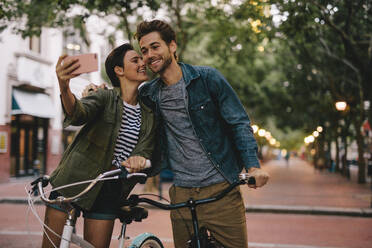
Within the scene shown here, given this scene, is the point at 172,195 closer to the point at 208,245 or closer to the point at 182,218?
the point at 182,218

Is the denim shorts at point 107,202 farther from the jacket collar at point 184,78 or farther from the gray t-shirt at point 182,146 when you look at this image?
the jacket collar at point 184,78

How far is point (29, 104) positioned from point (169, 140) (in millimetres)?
17589

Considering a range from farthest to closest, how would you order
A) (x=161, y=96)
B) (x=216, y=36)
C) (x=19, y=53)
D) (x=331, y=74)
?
(x=331, y=74) < (x=19, y=53) < (x=216, y=36) < (x=161, y=96)

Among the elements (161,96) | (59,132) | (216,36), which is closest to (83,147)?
(161,96)

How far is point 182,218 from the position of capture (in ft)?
9.86

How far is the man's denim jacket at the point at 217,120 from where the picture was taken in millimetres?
2904

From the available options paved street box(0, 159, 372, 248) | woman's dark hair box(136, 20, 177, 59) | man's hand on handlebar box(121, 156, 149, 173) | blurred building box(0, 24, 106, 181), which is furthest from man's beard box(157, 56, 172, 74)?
blurred building box(0, 24, 106, 181)

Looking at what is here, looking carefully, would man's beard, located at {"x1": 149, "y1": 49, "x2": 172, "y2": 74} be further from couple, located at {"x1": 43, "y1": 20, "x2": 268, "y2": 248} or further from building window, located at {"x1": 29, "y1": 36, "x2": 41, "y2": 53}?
building window, located at {"x1": 29, "y1": 36, "x2": 41, "y2": 53}

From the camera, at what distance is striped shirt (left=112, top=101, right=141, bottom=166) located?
3.07 meters

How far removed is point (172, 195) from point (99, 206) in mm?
514

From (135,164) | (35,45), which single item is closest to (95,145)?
(135,164)

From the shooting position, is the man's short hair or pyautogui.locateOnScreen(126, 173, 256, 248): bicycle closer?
pyautogui.locateOnScreen(126, 173, 256, 248): bicycle

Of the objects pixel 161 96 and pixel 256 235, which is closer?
pixel 161 96

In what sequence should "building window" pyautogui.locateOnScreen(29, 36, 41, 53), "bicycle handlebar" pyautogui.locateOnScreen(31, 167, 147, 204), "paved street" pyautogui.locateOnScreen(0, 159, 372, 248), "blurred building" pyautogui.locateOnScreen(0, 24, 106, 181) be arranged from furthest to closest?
"building window" pyautogui.locateOnScreen(29, 36, 41, 53) → "blurred building" pyautogui.locateOnScreen(0, 24, 106, 181) → "paved street" pyautogui.locateOnScreen(0, 159, 372, 248) → "bicycle handlebar" pyautogui.locateOnScreen(31, 167, 147, 204)
